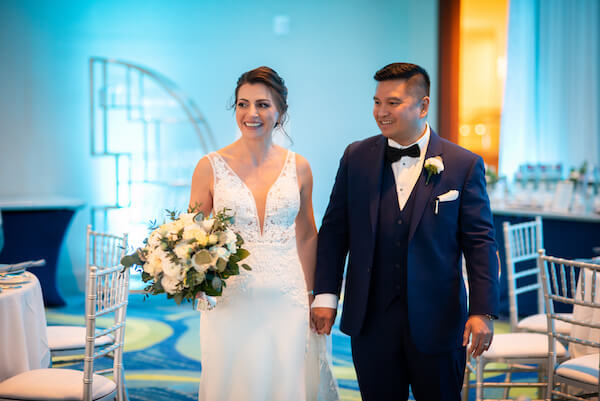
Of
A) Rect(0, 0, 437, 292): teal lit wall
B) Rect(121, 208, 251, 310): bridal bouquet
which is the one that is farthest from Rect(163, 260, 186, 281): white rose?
Rect(0, 0, 437, 292): teal lit wall

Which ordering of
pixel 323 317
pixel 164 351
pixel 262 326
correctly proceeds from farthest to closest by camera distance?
pixel 164 351, pixel 262 326, pixel 323 317

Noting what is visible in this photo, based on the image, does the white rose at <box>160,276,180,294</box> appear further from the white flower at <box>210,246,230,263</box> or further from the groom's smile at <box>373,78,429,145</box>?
the groom's smile at <box>373,78,429,145</box>

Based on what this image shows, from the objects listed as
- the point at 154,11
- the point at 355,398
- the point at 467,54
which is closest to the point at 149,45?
the point at 154,11

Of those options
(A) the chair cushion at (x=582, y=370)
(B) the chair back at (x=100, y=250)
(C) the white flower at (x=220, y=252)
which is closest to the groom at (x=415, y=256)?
(C) the white flower at (x=220, y=252)

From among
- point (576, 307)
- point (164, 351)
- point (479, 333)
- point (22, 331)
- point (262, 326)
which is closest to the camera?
point (479, 333)

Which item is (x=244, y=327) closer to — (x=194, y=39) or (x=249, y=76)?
(x=249, y=76)

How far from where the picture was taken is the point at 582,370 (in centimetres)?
298

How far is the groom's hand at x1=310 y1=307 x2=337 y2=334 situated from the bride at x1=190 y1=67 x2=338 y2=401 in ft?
0.54

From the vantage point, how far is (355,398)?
3881mm

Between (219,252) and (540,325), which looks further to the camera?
(540,325)

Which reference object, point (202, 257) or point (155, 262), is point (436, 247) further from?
point (155, 262)

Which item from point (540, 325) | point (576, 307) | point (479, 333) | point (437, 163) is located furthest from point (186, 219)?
point (540, 325)

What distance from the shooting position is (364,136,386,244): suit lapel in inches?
89.3

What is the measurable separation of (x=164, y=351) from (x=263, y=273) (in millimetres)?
2479
